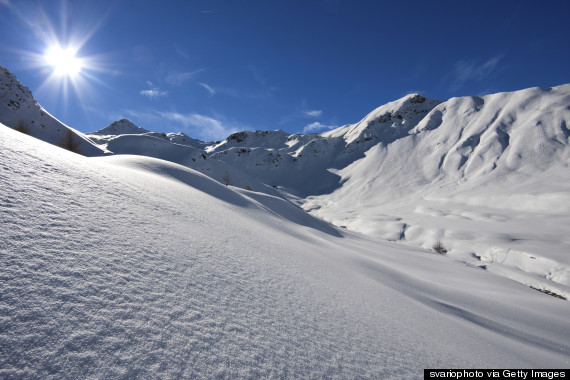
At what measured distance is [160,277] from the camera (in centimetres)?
165

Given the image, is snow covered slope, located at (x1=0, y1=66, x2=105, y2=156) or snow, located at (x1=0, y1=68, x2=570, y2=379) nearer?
snow, located at (x1=0, y1=68, x2=570, y2=379)

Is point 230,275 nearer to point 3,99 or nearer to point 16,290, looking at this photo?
point 16,290

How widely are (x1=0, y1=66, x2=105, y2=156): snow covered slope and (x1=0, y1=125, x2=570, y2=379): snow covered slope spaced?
2779 cm

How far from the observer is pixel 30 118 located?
23562mm

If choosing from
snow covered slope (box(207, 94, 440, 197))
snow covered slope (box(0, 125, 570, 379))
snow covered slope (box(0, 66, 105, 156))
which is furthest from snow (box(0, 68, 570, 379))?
snow covered slope (box(207, 94, 440, 197))

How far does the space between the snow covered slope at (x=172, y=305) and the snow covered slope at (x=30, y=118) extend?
27.8 meters

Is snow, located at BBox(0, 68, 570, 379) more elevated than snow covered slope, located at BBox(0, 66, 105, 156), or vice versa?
snow covered slope, located at BBox(0, 66, 105, 156)

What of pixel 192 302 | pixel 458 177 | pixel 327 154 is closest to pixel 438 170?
pixel 458 177

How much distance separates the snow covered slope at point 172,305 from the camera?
105 cm

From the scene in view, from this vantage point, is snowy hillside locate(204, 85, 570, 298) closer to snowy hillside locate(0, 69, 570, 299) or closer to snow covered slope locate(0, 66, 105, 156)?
snowy hillside locate(0, 69, 570, 299)

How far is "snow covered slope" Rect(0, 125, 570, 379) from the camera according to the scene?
105 cm

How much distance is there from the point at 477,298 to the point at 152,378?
5.93 meters

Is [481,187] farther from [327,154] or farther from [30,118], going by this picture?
[30,118]

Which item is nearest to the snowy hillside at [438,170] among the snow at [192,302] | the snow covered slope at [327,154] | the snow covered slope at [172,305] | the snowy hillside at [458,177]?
the snowy hillside at [458,177]
